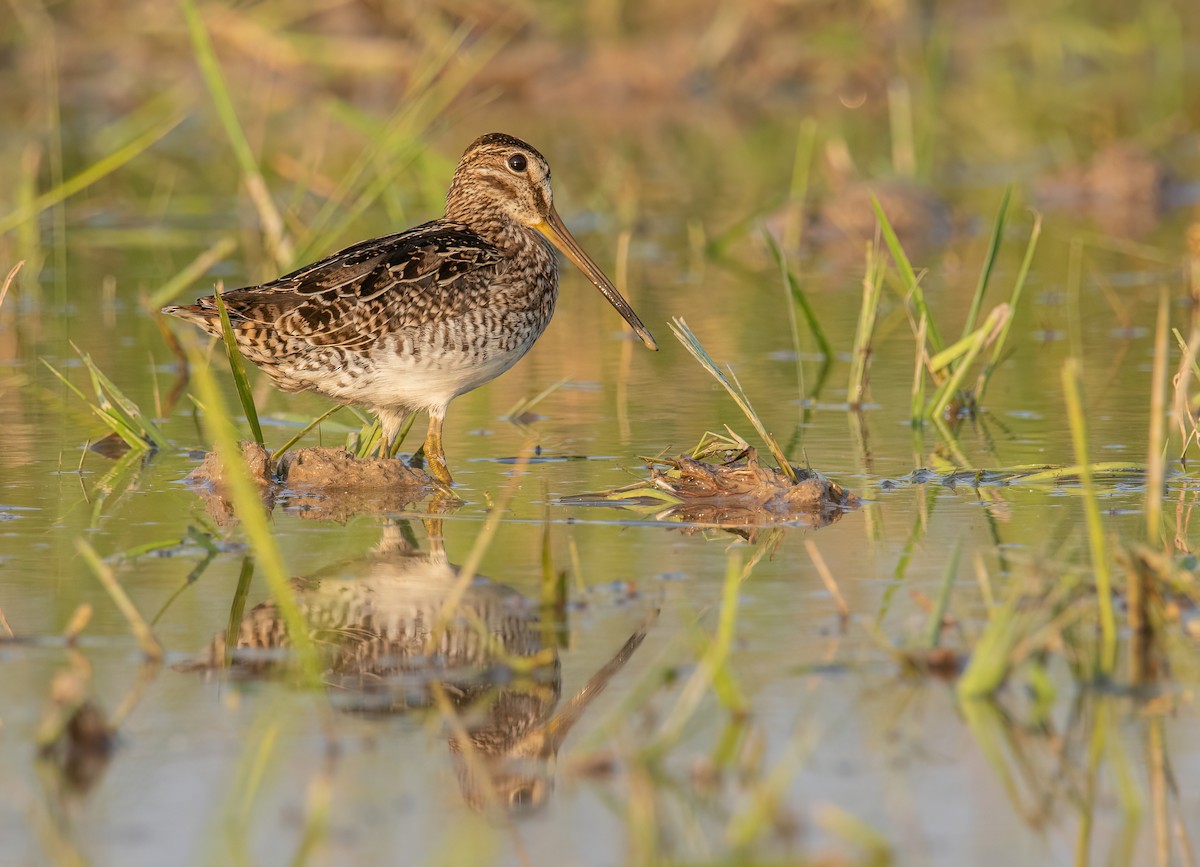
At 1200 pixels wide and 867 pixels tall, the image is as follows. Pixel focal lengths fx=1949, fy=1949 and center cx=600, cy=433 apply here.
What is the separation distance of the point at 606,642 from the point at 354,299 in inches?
91.1

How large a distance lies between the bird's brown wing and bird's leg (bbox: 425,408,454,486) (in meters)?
0.40

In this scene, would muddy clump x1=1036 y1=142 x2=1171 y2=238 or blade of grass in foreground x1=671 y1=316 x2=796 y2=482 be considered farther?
muddy clump x1=1036 y1=142 x2=1171 y2=238

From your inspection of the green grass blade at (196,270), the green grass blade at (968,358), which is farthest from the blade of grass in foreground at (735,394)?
the green grass blade at (196,270)

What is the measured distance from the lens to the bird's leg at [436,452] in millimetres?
6566

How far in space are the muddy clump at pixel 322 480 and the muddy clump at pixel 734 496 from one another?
0.62 meters

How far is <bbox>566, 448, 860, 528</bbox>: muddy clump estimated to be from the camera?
5957mm

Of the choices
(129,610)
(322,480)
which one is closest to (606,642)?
(129,610)

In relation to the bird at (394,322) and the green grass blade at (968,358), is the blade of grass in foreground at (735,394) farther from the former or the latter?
the green grass blade at (968,358)

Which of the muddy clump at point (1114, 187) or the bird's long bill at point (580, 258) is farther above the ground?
the muddy clump at point (1114, 187)

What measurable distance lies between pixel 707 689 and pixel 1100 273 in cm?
738

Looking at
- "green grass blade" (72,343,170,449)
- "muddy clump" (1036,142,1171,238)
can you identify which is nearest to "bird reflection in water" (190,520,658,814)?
"green grass blade" (72,343,170,449)

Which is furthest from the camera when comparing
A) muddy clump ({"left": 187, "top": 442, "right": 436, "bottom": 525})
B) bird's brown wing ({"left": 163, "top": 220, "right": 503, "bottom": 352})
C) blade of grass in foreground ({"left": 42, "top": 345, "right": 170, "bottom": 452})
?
blade of grass in foreground ({"left": 42, "top": 345, "right": 170, "bottom": 452})

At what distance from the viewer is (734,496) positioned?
6.12 m

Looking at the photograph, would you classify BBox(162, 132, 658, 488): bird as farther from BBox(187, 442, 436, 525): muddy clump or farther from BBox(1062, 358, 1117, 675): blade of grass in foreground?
BBox(1062, 358, 1117, 675): blade of grass in foreground
